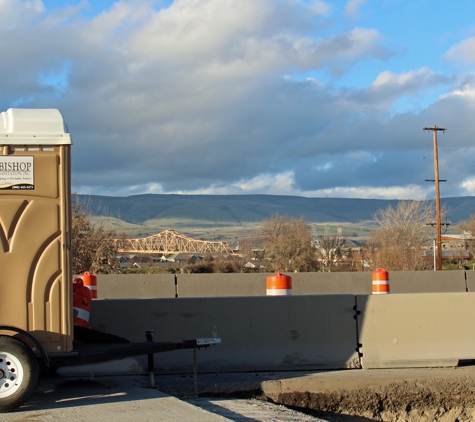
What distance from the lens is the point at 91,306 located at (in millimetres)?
9289

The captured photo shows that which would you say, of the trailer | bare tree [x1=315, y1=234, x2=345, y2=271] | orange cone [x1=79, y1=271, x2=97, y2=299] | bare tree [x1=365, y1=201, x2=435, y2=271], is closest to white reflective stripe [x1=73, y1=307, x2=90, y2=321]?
the trailer

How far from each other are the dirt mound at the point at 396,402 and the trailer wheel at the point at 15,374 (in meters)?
3.03

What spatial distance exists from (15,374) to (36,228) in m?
1.49

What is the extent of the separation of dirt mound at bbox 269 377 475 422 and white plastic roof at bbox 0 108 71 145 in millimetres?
4058

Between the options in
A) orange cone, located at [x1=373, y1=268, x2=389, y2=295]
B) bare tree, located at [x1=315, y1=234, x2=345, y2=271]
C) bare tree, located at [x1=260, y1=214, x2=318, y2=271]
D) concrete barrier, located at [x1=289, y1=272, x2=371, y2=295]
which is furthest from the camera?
bare tree, located at [x1=315, y1=234, x2=345, y2=271]

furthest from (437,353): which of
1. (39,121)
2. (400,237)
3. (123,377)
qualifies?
(400,237)

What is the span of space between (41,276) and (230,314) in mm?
3209

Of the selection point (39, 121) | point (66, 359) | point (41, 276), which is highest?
point (39, 121)

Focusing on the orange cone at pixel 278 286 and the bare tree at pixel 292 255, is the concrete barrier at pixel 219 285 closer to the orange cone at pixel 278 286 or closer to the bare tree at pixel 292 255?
the orange cone at pixel 278 286

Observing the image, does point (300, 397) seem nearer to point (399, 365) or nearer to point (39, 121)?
point (399, 365)

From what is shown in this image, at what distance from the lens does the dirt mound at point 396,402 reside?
8.40 metres

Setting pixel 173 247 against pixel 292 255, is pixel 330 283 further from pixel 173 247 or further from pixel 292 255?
Answer: pixel 173 247

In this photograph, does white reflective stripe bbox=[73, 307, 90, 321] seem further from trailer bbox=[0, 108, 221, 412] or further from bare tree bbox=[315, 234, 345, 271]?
bare tree bbox=[315, 234, 345, 271]

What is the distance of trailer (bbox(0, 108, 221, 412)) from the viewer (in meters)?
7.03
